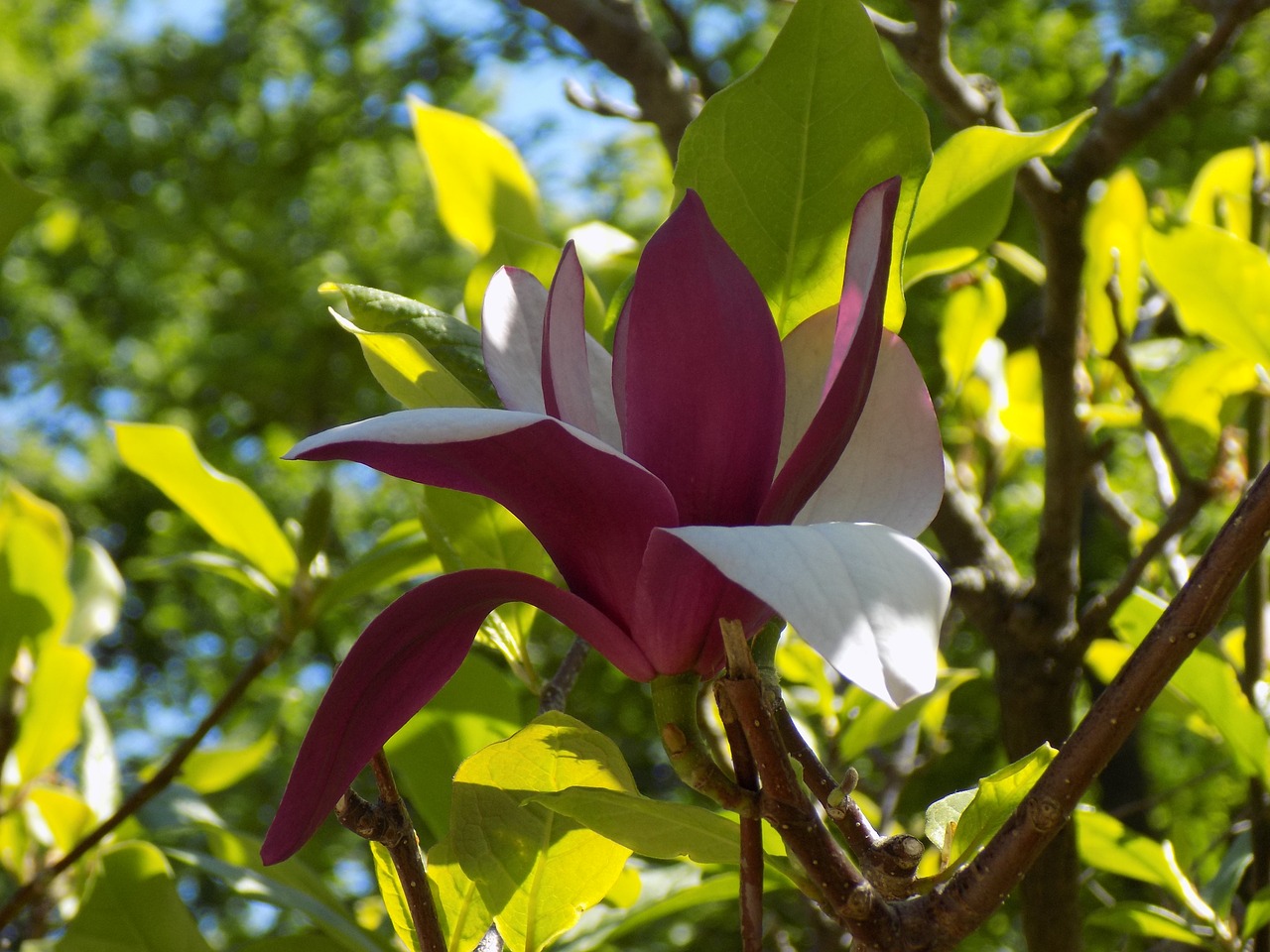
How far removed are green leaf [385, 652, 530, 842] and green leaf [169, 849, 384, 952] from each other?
0.07 meters

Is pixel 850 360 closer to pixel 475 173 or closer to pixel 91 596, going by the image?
pixel 475 173

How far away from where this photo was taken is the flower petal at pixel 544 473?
0.29 meters

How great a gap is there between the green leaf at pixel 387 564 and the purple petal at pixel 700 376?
0.46m

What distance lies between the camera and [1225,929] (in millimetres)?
694

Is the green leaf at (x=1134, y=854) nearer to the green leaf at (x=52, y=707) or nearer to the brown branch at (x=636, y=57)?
the brown branch at (x=636, y=57)

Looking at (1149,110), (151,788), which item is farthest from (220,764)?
(1149,110)

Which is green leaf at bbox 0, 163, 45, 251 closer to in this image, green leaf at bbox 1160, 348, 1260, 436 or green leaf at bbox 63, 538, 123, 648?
green leaf at bbox 63, 538, 123, 648

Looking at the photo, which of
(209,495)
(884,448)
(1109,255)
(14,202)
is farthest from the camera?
(1109,255)

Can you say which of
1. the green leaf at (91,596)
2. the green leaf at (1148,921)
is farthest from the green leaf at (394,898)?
the green leaf at (91,596)

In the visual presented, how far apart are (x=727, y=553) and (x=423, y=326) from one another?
0.24m

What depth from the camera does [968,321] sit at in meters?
1.16

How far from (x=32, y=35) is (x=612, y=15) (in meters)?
7.49

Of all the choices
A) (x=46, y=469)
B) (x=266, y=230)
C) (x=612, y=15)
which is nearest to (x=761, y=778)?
(x=612, y=15)

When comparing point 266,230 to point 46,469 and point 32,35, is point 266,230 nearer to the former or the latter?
point 46,469
